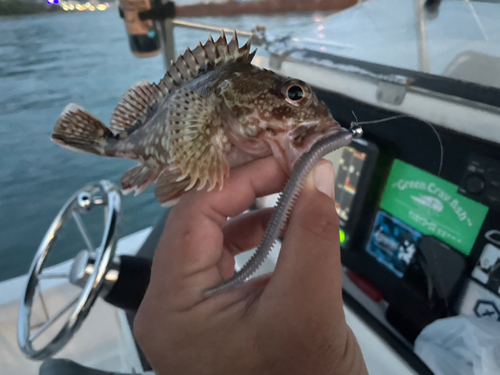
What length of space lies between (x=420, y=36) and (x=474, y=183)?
84 cm

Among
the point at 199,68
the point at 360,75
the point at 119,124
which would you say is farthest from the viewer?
the point at 360,75

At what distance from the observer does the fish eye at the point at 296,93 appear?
0.62 meters

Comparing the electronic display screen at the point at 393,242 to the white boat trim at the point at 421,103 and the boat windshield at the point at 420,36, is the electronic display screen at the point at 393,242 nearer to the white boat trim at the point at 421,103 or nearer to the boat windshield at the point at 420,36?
the white boat trim at the point at 421,103

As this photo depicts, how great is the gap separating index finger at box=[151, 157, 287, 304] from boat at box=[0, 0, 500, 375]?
0.55 meters

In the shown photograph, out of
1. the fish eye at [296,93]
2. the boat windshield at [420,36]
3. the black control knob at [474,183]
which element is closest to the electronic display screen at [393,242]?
the black control knob at [474,183]

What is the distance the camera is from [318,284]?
524 millimetres

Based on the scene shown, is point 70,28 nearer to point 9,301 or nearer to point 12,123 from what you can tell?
point 12,123

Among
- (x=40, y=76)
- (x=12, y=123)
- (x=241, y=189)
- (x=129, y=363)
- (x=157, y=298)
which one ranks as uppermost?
(x=241, y=189)

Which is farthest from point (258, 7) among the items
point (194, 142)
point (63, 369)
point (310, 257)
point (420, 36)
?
point (63, 369)

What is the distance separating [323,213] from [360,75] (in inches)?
37.3

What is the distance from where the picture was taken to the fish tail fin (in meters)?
0.92

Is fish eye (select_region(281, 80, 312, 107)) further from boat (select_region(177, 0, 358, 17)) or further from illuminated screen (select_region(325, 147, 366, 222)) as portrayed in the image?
boat (select_region(177, 0, 358, 17))

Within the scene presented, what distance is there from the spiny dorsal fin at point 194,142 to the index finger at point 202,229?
0.04 metres

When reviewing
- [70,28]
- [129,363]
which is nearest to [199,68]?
[129,363]
